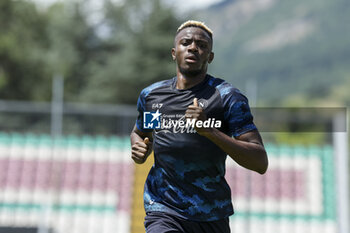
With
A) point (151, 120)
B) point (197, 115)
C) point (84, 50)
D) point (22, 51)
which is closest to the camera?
point (197, 115)

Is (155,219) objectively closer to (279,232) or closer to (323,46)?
(279,232)

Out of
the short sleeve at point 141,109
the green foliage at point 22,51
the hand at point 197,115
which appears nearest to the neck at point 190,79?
the short sleeve at point 141,109

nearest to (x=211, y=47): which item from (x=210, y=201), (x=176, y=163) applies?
(x=176, y=163)

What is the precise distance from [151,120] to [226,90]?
0.59 m

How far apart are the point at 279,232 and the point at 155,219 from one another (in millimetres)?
8147

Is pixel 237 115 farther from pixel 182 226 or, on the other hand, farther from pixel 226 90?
pixel 182 226

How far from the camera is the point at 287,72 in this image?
17588cm

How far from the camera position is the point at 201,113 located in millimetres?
3090

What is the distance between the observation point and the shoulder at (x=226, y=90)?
335cm

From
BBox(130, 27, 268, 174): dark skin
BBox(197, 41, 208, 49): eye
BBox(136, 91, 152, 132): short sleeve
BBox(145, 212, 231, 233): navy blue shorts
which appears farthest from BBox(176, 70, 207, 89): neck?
BBox(145, 212, 231, 233): navy blue shorts

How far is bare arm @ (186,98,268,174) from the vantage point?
10.2 feet

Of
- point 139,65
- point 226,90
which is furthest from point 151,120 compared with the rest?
point 139,65

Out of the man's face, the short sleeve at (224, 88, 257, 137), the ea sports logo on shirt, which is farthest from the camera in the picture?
the ea sports logo on shirt

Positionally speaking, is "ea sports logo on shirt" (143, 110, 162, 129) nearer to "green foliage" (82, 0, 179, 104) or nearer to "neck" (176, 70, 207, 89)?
"neck" (176, 70, 207, 89)
